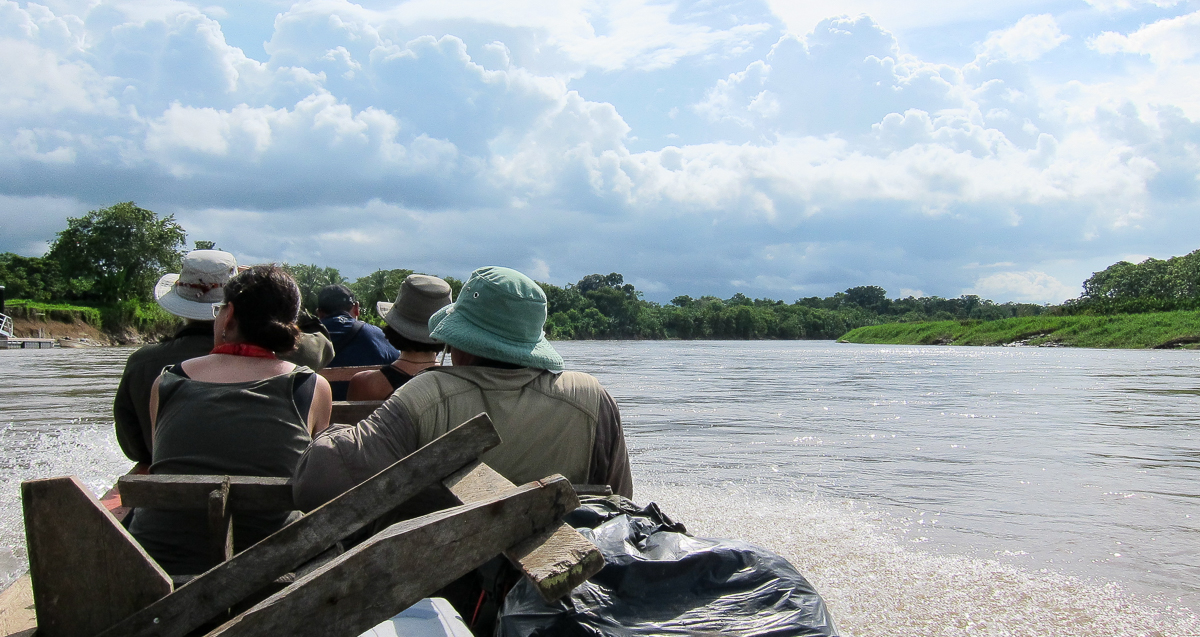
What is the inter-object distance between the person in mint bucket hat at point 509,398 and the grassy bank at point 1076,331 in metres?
53.7

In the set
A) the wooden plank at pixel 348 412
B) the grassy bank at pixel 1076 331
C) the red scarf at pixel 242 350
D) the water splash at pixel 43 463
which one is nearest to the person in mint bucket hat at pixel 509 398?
the red scarf at pixel 242 350

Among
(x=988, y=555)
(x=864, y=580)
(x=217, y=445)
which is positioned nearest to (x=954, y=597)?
(x=864, y=580)

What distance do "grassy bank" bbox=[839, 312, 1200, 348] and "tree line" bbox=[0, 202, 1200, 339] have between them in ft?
17.4

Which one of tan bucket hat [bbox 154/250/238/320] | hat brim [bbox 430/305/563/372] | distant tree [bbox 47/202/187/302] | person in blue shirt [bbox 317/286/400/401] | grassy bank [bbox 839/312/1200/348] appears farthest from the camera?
distant tree [bbox 47/202/187/302]

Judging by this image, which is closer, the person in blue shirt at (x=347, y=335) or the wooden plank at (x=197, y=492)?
the wooden plank at (x=197, y=492)

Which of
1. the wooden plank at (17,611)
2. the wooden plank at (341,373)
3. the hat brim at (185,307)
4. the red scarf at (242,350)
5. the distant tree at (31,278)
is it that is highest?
the distant tree at (31,278)

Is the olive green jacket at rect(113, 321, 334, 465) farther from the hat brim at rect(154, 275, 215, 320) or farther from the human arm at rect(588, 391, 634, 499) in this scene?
the human arm at rect(588, 391, 634, 499)

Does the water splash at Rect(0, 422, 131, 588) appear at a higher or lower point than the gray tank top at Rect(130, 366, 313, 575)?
lower

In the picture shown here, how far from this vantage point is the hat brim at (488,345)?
2.50 meters

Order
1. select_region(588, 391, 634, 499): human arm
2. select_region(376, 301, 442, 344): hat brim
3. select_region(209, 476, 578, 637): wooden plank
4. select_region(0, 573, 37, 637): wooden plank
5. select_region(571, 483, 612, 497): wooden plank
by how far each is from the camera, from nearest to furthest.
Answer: select_region(209, 476, 578, 637): wooden plank → select_region(0, 573, 37, 637): wooden plank → select_region(571, 483, 612, 497): wooden plank → select_region(588, 391, 634, 499): human arm → select_region(376, 301, 442, 344): hat brim

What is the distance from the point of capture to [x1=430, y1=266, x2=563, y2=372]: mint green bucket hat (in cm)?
250

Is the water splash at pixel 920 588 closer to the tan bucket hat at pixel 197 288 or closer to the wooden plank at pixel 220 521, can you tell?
the wooden plank at pixel 220 521

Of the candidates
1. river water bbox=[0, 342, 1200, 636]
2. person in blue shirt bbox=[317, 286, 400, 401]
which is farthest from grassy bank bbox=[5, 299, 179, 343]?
person in blue shirt bbox=[317, 286, 400, 401]

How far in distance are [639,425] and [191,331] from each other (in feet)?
26.9
